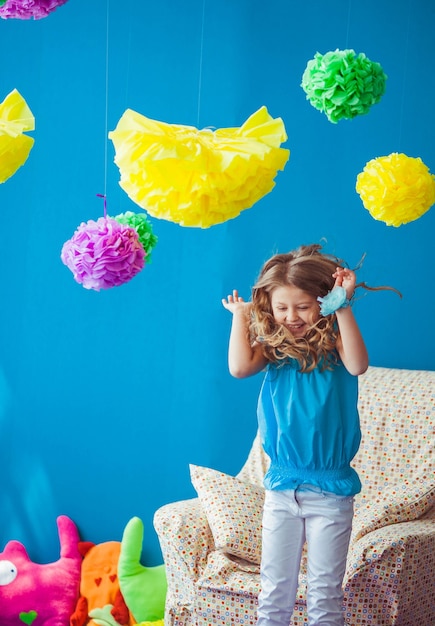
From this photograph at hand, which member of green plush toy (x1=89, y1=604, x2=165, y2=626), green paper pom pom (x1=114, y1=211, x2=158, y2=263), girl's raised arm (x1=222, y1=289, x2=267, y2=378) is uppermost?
green paper pom pom (x1=114, y1=211, x2=158, y2=263)

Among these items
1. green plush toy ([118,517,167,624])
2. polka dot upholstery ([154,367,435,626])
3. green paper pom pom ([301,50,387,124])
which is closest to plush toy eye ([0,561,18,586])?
green plush toy ([118,517,167,624])

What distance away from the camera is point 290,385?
2.54 m

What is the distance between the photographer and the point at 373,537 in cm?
276

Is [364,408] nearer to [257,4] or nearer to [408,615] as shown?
[408,615]

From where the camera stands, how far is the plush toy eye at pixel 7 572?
3.68 metres

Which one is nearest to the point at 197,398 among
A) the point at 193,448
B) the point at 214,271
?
the point at 193,448

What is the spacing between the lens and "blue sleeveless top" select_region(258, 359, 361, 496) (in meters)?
2.48

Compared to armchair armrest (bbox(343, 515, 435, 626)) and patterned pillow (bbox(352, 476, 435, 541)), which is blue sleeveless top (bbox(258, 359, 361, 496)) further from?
patterned pillow (bbox(352, 476, 435, 541))

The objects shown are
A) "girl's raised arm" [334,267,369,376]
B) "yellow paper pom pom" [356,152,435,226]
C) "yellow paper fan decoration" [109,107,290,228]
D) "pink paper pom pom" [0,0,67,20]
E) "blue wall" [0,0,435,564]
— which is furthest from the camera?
"blue wall" [0,0,435,564]

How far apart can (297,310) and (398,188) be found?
18.7 inches

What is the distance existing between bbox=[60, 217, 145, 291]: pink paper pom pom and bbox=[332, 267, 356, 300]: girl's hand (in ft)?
1.73

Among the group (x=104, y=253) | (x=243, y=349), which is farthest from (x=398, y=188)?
(x=104, y=253)

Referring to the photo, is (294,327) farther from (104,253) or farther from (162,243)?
(162,243)

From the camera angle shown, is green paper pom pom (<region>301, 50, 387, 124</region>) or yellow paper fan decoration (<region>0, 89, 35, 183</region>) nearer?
yellow paper fan decoration (<region>0, 89, 35, 183</region>)
